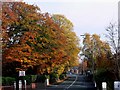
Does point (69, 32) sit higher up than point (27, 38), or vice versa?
point (69, 32)

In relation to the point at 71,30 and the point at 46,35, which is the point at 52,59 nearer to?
the point at 46,35

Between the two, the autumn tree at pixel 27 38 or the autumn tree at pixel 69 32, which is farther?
the autumn tree at pixel 69 32

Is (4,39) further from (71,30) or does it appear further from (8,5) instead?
(71,30)

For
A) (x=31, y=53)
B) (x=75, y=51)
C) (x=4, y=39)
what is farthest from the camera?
(x=75, y=51)

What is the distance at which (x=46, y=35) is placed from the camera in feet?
152

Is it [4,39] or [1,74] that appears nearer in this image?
[4,39]

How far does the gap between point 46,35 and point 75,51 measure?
3400 cm

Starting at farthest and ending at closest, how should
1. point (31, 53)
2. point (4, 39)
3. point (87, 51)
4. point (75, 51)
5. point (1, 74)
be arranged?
point (87, 51), point (75, 51), point (1, 74), point (31, 53), point (4, 39)

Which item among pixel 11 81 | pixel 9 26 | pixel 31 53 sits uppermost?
pixel 9 26

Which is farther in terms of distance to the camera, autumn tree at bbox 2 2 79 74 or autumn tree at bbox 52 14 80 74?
autumn tree at bbox 52 14 80 74

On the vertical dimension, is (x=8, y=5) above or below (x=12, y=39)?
above

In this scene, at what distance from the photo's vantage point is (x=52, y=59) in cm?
4744

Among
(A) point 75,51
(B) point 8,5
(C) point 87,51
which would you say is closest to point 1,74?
(B) point 8,5

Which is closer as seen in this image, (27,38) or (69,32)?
(27,38)
